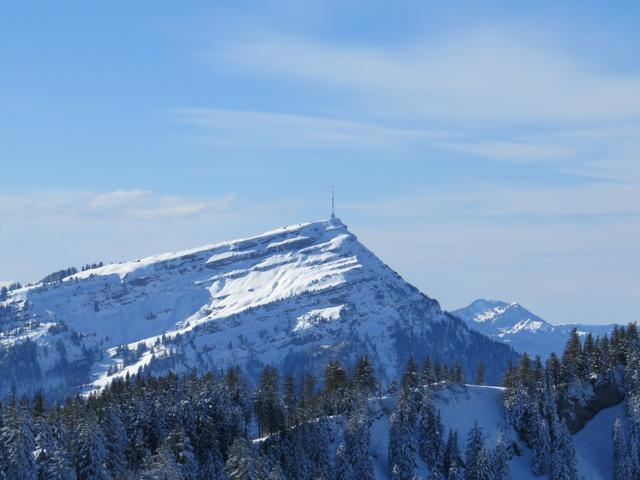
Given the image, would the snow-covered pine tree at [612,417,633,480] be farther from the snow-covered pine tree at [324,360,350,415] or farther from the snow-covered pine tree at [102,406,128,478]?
the snow-covered pine tree at [102,406,128,478]

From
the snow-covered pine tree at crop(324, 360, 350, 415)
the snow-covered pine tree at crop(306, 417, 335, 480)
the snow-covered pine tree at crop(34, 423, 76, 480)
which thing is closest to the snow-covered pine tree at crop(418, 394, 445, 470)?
the snow-covered pine tree at crop(324, 360, 350, 415)

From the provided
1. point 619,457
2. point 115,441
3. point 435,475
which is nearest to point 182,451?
point 115,441

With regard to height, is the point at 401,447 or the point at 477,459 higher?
the point at 401,447

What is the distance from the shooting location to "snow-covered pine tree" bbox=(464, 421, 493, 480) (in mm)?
178125

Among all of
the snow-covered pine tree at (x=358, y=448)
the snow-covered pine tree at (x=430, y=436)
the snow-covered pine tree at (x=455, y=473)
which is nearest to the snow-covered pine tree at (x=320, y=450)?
the snow-covered pine tree at (x=358, y=448)

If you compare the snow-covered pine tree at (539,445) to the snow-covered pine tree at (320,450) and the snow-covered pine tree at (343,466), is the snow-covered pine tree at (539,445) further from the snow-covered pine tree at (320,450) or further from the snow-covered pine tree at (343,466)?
the snow-covered pine tree at (320,450)

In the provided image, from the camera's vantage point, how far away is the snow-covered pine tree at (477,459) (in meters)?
178

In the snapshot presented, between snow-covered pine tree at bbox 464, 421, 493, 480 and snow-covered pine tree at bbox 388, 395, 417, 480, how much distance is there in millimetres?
10248

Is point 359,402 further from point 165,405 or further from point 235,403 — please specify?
point 165,405

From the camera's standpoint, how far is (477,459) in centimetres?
17950

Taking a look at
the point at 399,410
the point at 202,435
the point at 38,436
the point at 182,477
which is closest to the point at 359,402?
the point at 399,410

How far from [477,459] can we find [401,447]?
1357cm

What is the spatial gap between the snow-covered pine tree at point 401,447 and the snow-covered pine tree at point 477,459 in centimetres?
1025

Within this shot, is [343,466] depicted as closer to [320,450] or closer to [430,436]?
[320,450]
